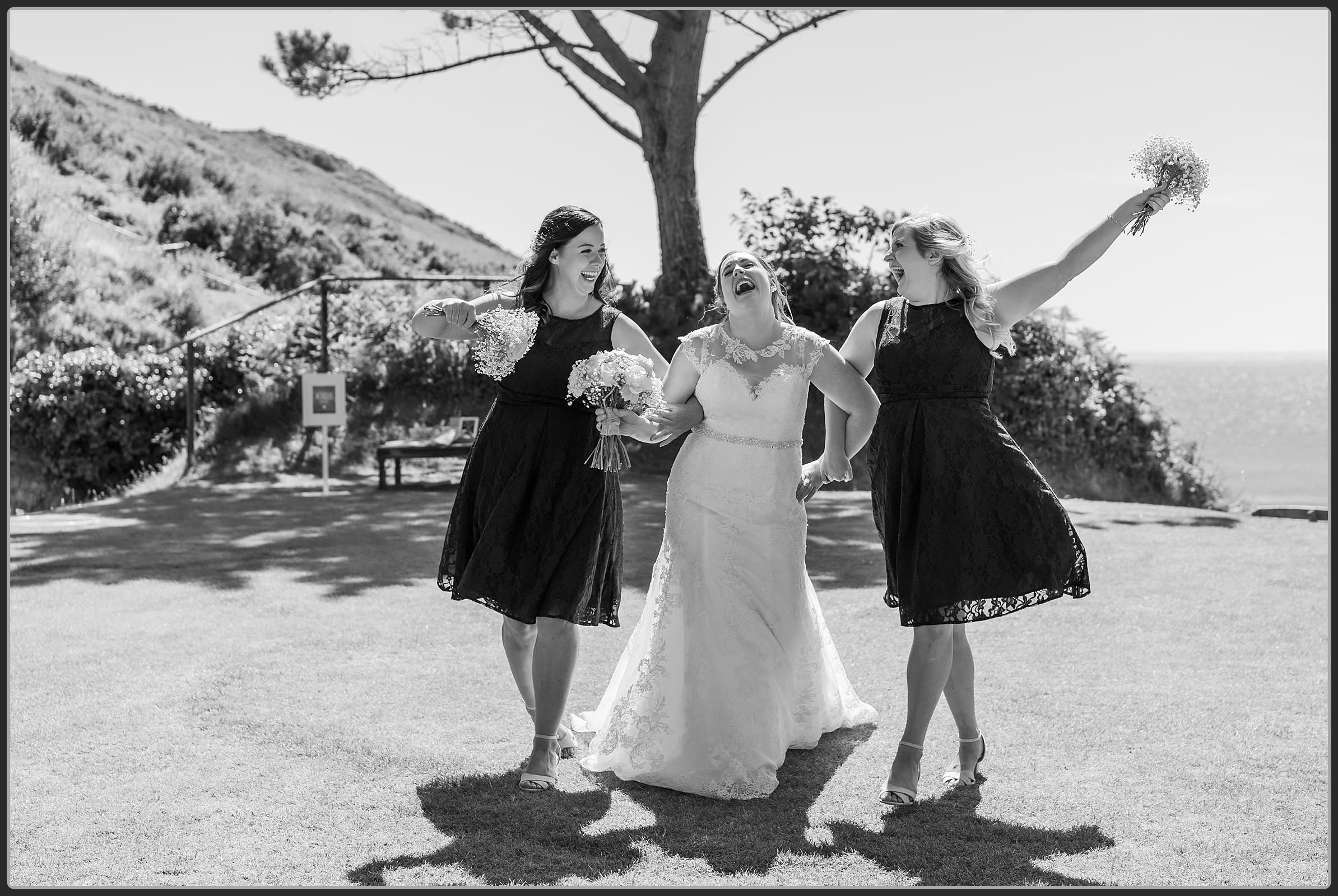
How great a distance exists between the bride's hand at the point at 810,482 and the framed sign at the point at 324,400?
29.1 feet

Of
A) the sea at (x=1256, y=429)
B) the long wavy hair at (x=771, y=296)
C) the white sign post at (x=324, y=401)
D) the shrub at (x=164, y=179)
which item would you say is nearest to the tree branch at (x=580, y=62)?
the white sign post at (x=324, y=401)

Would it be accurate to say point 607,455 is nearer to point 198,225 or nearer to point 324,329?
point 324,329

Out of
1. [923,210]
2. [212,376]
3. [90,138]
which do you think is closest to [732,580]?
[923,210]

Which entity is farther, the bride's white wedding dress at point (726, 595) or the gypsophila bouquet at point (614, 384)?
the bride's white wedding dress at point (726, 595)

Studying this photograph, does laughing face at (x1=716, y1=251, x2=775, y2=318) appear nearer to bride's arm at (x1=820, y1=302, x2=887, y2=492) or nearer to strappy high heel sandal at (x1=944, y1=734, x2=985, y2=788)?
bride's arm at (x1=820, y1=302, x2=887, y2=492)

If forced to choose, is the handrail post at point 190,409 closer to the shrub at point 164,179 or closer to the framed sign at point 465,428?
the framed sign at point 465,428

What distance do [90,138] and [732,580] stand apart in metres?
30.6

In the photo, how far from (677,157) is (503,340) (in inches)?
412

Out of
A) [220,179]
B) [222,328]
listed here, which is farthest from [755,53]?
[220,179]

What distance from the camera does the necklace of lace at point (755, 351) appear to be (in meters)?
4.28

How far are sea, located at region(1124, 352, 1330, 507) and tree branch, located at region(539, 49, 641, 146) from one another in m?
6.67

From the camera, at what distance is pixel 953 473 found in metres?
4.04

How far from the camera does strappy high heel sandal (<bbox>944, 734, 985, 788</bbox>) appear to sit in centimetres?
420

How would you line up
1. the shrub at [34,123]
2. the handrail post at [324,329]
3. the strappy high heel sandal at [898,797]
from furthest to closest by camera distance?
the shrub at [34,123] → the handrail post at [324,329] → the strappy high heel sandal at [898,797]
